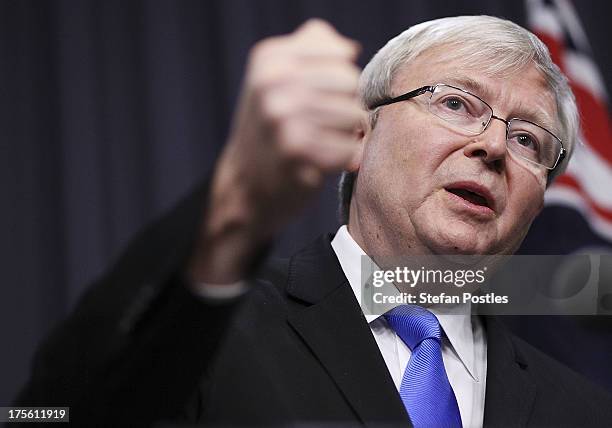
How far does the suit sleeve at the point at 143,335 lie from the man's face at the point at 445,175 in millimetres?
581

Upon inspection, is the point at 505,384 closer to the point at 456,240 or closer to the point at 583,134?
the point at 456,240

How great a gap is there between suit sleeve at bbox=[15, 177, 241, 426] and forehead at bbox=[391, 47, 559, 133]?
69cm

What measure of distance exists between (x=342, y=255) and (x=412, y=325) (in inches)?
6.1

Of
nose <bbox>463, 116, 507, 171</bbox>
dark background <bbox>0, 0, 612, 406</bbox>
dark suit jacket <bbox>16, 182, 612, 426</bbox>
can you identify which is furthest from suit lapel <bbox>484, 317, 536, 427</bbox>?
dark background <bbox>0, 0, 612, 406</bbox>

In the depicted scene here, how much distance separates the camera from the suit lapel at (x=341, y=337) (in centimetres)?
96

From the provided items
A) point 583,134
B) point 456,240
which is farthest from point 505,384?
point 583,134

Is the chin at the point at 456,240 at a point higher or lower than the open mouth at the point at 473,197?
lower

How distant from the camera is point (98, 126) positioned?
1.54 metres

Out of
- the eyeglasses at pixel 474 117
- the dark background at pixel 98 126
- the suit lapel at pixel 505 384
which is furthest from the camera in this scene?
the dark background at pixel 98 126

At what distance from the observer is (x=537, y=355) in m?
1.30

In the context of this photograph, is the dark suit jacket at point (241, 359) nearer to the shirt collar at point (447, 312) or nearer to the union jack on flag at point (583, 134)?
the shirt collar at point (447, 312)

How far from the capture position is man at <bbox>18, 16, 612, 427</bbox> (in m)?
0.55

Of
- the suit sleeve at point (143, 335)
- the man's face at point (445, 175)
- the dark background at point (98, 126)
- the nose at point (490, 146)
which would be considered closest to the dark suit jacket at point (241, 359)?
the suit sleeve at point (143, 335)

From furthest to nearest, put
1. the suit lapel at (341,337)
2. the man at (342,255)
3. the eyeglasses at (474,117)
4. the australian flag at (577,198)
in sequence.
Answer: the australian flag at (577,198), the eyeglasses at (474,117), the suit lapel at (341,337), the man at (342,255)
